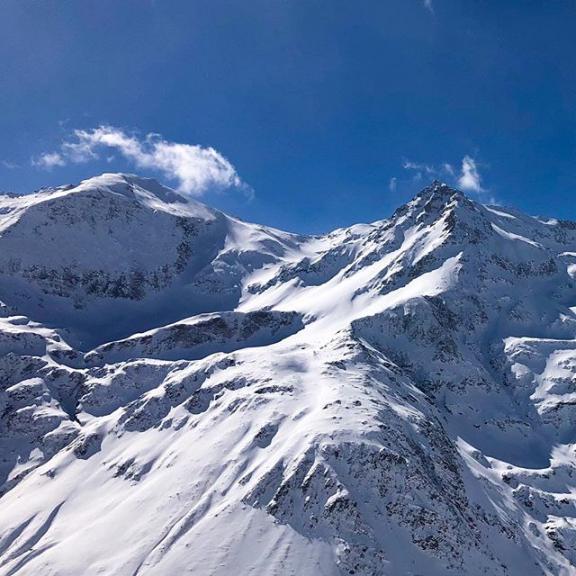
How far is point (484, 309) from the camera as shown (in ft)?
525

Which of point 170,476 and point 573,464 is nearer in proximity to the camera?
point 170,476

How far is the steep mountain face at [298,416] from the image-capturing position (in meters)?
79.1

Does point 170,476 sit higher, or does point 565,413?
point 565,413

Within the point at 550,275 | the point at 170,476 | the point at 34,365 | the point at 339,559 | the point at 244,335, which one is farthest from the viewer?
the point at 550,275

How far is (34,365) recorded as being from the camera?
5477 inches

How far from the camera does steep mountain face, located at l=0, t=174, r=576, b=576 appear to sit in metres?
79.1

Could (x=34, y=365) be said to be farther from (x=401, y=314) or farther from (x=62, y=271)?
(x=401, y=314)

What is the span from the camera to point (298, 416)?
97062 millimetres

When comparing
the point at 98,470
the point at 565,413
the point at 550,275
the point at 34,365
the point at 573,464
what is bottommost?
the point at 98,470

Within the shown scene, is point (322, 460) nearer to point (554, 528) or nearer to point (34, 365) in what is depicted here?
point (554, 528)

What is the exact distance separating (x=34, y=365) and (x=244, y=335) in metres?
50.6

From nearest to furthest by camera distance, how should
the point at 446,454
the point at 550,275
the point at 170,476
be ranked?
the point at 170,476 → the point at 446,454 → the point at 550,275

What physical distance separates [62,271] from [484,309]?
124129 mm

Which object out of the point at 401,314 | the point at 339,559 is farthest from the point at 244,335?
the point at 339,559
